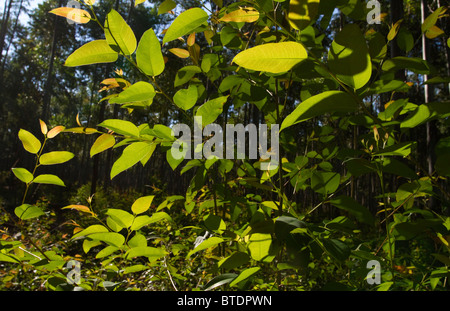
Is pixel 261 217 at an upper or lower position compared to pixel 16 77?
lower

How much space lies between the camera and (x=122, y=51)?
39 cm

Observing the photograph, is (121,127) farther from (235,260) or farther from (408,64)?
(408,64)

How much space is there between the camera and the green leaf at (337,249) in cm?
33

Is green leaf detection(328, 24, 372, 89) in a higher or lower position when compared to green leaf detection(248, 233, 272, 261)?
higher

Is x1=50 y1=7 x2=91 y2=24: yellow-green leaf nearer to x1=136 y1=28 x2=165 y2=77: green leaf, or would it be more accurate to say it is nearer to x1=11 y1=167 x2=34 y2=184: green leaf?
x1=136 y1=28 x2=165 y2=77: green leaf

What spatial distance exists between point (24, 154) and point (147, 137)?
19.3m

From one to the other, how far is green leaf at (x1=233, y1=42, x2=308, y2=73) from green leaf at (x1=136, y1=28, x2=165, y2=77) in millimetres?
159

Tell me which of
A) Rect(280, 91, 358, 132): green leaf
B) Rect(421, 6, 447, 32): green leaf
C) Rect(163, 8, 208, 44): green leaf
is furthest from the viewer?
Rect(421, 6, 447, 32): green leaf

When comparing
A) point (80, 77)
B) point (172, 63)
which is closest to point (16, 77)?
point (80, 77)

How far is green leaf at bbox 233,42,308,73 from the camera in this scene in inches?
10.1

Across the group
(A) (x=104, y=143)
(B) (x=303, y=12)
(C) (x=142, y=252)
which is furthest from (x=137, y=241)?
(B) (x=303, y=12)

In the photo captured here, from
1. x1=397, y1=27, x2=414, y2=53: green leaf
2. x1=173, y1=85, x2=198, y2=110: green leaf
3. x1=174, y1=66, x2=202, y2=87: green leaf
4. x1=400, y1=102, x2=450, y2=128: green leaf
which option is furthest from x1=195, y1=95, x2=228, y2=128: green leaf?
x1=397, y1=27, x2=414, y2=53: green leaf

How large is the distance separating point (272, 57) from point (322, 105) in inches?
2.3
